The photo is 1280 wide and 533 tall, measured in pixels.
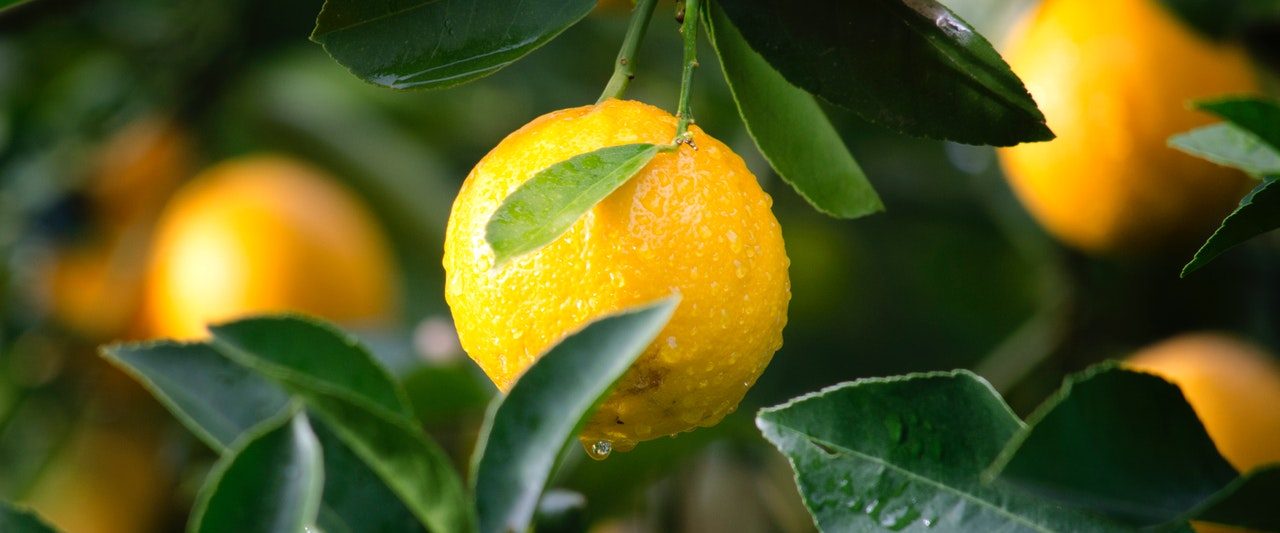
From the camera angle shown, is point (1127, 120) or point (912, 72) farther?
point (1127, 120)

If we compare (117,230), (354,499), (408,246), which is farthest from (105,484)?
(354,499)

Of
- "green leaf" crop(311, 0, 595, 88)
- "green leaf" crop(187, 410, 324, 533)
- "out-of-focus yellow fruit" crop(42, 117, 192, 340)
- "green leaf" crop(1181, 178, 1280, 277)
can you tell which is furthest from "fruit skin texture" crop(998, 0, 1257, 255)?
"out-of-focus yellow fruit" crop(42, 117, 192, 340)

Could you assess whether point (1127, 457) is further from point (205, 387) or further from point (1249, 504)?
point (205, 387)

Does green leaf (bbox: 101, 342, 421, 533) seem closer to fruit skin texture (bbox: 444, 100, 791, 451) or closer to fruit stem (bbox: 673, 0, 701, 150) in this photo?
fruit skin texture (bbox: 444, 100, 791, 451)

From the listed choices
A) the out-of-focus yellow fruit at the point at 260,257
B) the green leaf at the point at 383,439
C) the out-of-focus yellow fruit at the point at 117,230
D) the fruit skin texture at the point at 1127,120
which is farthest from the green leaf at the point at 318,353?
the out-of-focus yellow fruit at the point at 117,230

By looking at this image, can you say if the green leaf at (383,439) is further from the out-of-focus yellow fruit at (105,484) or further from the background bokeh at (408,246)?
the out-of-focus yellow fruit at (105,484)

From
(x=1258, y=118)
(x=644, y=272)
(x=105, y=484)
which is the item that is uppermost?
(x=1258, y=118)

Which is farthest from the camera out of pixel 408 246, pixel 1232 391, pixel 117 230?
pixel 408 246
